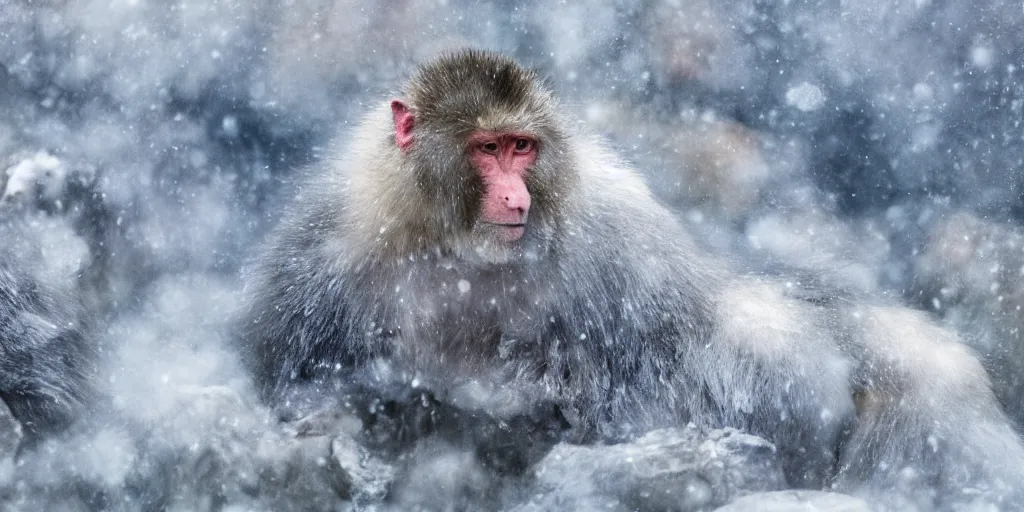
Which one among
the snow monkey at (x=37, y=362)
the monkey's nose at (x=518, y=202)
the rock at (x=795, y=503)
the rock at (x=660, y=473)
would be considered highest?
the monkey's nose at (x=518, y=202)

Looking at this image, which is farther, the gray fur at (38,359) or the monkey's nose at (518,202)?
the gray fur at (38,359)

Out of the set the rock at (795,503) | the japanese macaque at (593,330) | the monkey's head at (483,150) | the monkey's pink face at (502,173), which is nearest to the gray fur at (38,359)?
the japanese macaque at (593,330)

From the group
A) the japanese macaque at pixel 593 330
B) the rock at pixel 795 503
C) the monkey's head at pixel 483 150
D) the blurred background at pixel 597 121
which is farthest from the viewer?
the blurred background at pixel 597 121

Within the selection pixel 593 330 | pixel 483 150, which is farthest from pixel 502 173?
pixel 593 330

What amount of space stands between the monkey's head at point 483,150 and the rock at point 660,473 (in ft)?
2.42

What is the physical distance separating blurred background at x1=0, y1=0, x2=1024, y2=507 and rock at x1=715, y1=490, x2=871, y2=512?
35.1 inches

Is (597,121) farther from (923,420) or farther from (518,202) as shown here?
(923,420)

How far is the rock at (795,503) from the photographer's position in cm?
410

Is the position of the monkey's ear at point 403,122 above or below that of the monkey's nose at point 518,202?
above

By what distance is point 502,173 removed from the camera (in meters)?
3.96

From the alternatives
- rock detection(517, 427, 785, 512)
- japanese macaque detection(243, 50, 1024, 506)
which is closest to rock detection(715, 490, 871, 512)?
rock detection(517, 427, 785, 512)

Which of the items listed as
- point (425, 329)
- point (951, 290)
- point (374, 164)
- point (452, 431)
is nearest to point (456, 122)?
point (374, 164)

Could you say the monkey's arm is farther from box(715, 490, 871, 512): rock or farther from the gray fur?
the gray fur

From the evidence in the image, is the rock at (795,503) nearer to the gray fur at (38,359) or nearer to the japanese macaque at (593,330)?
the japanese macaque at (593,330)
